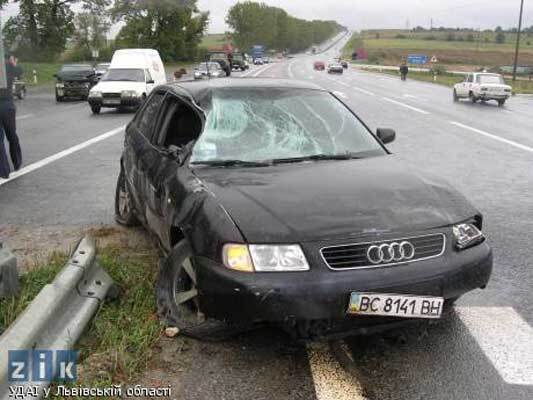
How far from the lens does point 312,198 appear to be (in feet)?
12.2

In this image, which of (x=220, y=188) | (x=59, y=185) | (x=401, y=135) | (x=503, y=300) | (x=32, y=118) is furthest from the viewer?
(x=32, y=118)

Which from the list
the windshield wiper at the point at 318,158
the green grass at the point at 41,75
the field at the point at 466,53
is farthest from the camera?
the field at the point at 466,53

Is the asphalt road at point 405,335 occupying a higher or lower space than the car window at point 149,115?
lower

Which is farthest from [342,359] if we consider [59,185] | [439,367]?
[59,185]

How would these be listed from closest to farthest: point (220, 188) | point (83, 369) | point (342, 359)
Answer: point (83, 369)
point (342, 359)
point (220, 188)

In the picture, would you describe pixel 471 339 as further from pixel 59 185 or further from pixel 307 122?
pixel 59 185

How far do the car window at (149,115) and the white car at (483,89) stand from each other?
79.3 feet

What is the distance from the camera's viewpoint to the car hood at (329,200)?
3.42 metres

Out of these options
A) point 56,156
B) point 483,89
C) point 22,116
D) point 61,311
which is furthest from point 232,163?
point 483,89

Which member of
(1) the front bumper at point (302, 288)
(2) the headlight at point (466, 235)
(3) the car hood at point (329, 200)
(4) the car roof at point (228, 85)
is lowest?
(1) the front bumper at point (302, 288)

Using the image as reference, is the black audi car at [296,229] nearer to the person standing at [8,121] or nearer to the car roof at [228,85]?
the car roof at [228,85]

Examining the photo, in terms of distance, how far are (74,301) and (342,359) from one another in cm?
159

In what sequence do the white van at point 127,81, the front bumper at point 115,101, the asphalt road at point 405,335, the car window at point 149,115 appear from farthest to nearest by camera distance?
the white van at point 127,81
the front bumper at point 115,101
the car window at point 149,115
the asphalt road at point 405,335

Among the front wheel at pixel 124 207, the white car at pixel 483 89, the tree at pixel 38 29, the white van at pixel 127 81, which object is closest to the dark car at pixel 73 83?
the white van at pixel 127 81
